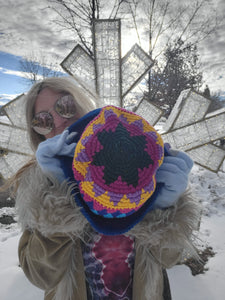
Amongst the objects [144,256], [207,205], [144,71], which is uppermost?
[144,71]

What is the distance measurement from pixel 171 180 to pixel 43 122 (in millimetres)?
708

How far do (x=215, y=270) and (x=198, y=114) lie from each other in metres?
1.80

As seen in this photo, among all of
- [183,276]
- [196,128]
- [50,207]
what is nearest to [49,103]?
[50,207]

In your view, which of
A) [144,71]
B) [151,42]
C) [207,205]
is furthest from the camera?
[207,205]

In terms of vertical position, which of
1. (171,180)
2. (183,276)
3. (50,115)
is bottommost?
(183,276)

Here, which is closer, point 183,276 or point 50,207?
point 50,207

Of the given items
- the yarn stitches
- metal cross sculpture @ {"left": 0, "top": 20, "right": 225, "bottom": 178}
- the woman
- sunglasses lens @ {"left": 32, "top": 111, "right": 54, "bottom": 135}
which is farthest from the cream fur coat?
metal cross sculpture @ {"left": 0, "top": 20, "right": 225, "bottom": 178}

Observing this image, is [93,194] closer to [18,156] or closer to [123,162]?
[123,162]

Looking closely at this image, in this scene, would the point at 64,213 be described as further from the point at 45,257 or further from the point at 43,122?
the point at 43,122

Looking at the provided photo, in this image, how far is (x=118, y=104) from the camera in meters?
1.60

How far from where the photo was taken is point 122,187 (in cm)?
59

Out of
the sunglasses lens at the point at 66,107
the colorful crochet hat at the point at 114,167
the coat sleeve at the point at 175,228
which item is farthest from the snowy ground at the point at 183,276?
the sunglasses lens at the point at 66,107

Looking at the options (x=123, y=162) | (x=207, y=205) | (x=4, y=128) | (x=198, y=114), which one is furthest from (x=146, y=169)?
(x=207, y=205)

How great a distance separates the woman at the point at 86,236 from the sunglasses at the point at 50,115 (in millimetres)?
247
